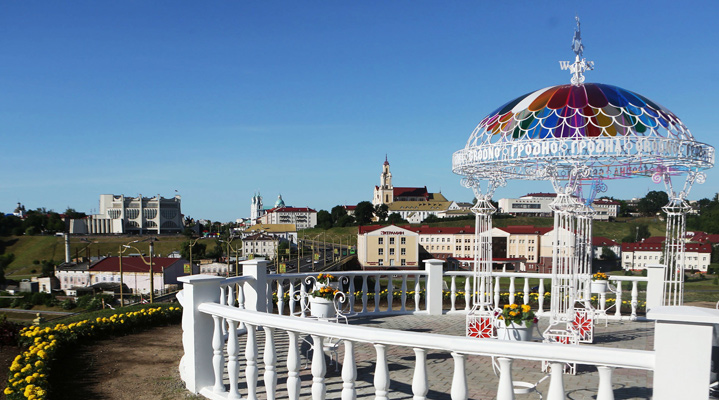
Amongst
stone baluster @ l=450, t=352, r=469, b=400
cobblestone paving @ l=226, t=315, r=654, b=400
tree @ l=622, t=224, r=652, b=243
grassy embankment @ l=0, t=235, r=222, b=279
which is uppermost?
stone baluster @ l=450, t=352, r=469, b=400

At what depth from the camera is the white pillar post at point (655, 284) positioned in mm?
10312

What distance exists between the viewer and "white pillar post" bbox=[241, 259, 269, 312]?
8.48 metres

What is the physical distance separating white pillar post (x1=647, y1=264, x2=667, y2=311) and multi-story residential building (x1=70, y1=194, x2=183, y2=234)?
178925mm

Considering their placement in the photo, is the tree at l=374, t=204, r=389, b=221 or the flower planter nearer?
the flower planter

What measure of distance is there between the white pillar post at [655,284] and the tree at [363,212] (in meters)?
123

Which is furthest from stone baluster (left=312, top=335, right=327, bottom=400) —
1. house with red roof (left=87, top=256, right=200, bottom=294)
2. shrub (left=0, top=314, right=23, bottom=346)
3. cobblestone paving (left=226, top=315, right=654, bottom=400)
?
house with red roof (left=87, top=256, right=200, bottom=294)

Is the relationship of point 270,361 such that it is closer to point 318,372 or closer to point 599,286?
point 318,372

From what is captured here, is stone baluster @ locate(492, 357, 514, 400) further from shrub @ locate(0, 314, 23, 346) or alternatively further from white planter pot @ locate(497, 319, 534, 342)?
shrub @ locate(0, 314, 23, 346)

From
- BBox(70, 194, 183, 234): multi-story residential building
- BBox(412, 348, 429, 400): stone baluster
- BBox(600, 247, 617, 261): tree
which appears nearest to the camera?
BBox(412, 348, 429, 400): stone baluster

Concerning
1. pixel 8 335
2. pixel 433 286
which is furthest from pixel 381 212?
pixel 8 335

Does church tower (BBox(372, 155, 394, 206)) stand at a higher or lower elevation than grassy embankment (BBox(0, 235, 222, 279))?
higher

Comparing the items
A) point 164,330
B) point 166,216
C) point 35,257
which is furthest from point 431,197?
point 164,330

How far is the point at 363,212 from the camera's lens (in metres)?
137

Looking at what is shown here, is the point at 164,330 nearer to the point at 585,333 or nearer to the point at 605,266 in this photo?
the point at 585,333
